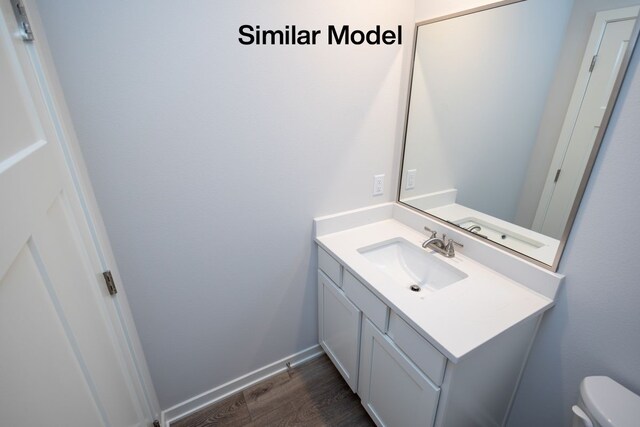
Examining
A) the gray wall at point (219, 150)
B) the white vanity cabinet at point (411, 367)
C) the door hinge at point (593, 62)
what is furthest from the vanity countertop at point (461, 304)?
the door hinge at point (593, 62)

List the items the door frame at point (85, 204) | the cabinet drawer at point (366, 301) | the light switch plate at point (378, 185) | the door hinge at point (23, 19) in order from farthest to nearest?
the light switch plate at point (378, 185)
the cabinet drawer at point (366, 301)
the door frame at point (85, 204)
the door hinge at point (23, 19)

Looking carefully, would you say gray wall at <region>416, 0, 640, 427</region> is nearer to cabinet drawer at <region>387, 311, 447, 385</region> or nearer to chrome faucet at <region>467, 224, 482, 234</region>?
chrome faucet at <region>467, 224, 482, 234</region>

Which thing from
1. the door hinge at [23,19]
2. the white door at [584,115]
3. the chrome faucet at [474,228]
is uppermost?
the door hinge at [23,19]

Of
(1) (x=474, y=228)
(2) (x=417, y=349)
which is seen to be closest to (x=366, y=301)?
(2) (x=417, y=349)

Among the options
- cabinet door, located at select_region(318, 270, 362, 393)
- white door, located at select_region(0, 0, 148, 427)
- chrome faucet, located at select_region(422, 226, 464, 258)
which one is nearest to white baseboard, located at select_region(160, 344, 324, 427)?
cabinet door, located at select_region(318, 270, 362, 393)

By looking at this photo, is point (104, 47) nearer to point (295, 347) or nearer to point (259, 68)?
point (259, 68)

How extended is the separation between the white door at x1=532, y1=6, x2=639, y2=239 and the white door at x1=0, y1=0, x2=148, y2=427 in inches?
59.7

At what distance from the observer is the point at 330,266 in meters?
1.57

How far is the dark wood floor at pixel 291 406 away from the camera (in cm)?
157

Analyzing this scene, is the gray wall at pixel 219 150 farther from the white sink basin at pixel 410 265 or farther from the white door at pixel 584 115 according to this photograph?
→ the white door at pixel 584 115

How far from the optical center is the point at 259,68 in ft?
4.01

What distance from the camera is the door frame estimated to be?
0.81 meters

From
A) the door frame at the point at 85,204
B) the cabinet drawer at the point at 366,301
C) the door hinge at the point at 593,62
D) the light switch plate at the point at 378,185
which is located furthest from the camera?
→ the light switch plate at the point at 378,185

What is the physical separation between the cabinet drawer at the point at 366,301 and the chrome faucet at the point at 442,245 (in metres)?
0.44
